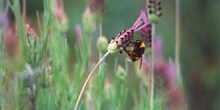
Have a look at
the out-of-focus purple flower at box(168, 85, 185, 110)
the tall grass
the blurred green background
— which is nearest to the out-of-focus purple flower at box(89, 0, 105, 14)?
the tall grass

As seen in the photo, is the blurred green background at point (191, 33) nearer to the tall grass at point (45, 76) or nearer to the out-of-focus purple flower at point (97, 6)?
the out-of-focus purple flower at point (97, 6)

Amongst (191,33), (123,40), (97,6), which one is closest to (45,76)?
(123,40)

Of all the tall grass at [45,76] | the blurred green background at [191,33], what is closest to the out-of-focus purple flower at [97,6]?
the tall grass at [45,76]

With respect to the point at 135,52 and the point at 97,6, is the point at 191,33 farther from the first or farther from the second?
the point at 135,52

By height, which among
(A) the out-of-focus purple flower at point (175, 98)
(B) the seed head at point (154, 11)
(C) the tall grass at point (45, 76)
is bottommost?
(A) the out-of-focus purple flower at point (175, 98)

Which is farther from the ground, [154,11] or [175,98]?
[154,11]

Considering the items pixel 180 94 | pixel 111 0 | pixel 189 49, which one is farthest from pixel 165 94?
pixel 189 49

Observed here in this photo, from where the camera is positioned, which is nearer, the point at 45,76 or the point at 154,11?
the point at 45,76

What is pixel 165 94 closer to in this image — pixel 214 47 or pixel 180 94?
pixel 180 94
